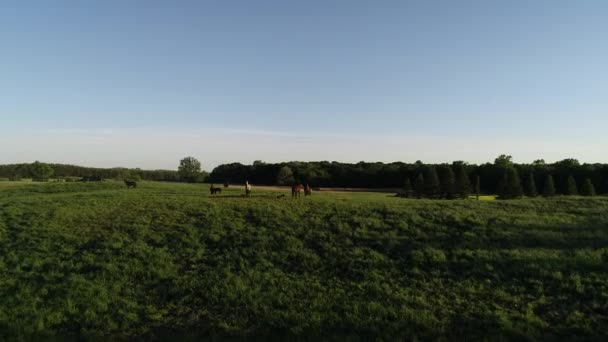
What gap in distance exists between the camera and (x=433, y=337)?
31.5 ft

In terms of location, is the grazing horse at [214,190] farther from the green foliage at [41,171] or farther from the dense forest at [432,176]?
the green foliage at [41,171]

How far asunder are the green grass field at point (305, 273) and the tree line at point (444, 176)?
125 ft

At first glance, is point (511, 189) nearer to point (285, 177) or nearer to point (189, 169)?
point (285, 177)

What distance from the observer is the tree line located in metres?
59.3

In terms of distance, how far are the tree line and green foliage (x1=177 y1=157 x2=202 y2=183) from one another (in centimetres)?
535

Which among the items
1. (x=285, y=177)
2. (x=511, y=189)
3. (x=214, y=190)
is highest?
(x=285, y=177)

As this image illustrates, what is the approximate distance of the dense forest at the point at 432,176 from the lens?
5941cm

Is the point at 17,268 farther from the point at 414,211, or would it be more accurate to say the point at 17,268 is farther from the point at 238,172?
the point at 238,172

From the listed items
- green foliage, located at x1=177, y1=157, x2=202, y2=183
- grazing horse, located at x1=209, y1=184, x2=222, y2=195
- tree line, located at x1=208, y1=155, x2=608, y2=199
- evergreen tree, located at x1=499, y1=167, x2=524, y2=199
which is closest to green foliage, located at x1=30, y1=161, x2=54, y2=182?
green foliage, located at x1=177, y1=157, x2=202, y2=183

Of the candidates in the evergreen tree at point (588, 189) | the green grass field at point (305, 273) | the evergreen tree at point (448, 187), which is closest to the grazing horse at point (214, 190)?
the green grass field at point (305, 273)

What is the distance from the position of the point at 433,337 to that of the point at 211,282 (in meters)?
6.98

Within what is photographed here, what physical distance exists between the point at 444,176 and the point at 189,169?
186 ft

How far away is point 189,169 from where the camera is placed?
9156 centimetres

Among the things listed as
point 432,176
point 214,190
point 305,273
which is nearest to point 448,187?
point 432,176
